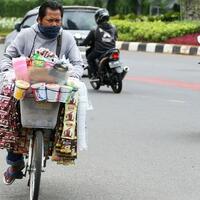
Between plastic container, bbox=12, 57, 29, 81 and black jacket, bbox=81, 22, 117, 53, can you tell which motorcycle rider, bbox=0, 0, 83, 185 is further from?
black jacket, bbox=81, 22, 117, 53

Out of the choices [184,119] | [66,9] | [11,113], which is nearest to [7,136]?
[11,113]

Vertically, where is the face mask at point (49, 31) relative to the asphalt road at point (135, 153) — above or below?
above

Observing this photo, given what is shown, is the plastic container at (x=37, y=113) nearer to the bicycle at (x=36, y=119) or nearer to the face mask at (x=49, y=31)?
the bicycle at (x=36, y=119)

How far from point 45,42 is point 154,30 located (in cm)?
2248

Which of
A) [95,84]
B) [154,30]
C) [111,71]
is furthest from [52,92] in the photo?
[154,30]

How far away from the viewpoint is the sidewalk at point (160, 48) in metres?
25.5

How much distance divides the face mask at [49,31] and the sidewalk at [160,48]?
19212 mm

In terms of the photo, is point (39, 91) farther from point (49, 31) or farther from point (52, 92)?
point (49, 31)

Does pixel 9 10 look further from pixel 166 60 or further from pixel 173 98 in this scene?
pixel 173 98

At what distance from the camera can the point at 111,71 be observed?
48.4ft

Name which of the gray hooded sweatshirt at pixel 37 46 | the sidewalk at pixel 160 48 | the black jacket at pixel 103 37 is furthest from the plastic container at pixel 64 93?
the sidewalk at pixel 160 48

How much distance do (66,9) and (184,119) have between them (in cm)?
813

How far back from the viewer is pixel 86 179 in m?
7.15

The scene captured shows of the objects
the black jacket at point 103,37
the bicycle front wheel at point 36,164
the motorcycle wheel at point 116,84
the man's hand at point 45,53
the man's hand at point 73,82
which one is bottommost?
the motorcycle wheel at point 116,84
